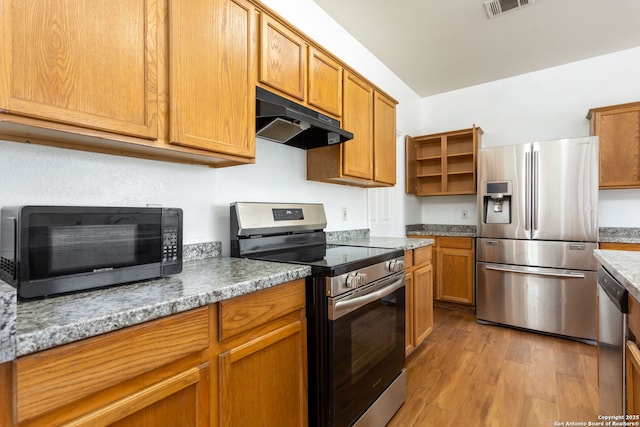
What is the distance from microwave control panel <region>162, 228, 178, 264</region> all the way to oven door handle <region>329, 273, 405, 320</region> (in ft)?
2.13

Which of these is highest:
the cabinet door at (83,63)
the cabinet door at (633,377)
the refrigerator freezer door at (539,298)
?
the cabinet door at (83,63)

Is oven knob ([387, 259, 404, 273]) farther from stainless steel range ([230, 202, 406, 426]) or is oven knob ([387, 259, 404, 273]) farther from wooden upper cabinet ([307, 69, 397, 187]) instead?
wooden upper cabinet ([307, 69, 397, 187])

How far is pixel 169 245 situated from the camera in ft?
3.84

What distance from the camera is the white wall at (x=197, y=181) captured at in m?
1.11

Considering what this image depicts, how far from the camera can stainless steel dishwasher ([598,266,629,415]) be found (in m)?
1.11

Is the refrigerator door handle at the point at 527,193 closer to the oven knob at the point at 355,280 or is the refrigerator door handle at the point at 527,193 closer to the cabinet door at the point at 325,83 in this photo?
the cabinet door at the point at 325,83

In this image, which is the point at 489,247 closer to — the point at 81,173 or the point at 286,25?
the point at 286,25

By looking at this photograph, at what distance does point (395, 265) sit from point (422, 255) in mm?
770

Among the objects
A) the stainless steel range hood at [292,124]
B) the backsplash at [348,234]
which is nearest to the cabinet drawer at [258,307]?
the stainless steel range hood at [292,124]

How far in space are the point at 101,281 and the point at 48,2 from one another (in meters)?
0.81

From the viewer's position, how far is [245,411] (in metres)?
1.08

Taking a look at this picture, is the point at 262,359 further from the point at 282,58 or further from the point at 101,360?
the point at 282,58

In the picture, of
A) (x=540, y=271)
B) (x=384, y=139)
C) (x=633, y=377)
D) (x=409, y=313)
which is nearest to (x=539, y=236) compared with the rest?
(x=540, y=271)

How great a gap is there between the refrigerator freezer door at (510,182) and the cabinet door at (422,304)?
999 mm
